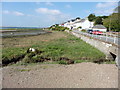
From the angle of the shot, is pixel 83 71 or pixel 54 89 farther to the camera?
pixel 83 71

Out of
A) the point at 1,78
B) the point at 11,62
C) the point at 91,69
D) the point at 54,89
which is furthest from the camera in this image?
the point at 11,62

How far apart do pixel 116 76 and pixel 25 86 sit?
19.5 feet

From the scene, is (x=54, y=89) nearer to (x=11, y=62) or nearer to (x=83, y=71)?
(x=83, y=71)

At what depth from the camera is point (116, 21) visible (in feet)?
124

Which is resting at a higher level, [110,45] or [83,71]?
[110,45]

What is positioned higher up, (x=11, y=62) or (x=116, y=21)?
(x=116, y=21)

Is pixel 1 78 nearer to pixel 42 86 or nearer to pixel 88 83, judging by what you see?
pixel 42 86

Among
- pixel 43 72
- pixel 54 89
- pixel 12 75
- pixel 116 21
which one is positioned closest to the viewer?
pixel 54 89

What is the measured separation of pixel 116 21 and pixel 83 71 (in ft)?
114

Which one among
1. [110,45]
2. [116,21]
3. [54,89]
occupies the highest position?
[116,21]

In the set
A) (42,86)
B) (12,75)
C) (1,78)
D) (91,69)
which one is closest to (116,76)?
(91,69)

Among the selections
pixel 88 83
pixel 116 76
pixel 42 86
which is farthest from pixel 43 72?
pixel 116 76

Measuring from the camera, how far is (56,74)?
8.12 metres

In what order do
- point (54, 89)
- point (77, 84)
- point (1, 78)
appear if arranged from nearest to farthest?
point (54, 89) → point (77, 84) → point (1, 78)
